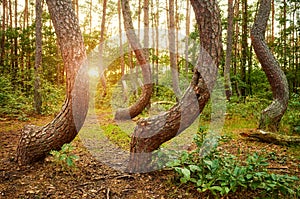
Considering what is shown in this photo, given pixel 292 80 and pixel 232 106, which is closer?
pixel 232 106

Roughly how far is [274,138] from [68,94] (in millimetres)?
4167

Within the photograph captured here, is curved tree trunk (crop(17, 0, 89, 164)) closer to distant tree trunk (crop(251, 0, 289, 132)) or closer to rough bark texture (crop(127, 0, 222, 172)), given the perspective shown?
rough bark texture (crop(127, 0, 222, 172))

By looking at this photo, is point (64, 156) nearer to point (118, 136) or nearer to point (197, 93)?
point (197, 93)

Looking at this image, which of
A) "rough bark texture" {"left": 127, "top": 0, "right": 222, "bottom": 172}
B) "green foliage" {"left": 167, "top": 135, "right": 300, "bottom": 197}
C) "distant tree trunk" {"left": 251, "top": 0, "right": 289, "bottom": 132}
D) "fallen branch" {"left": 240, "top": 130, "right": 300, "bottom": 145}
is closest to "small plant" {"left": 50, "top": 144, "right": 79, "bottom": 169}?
"rough bark texture" {"left": 127, "top": 0, "right": 222, "bottom": 172}

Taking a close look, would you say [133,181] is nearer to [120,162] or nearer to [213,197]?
[120,162]

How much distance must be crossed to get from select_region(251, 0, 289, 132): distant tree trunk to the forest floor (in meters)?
1.84

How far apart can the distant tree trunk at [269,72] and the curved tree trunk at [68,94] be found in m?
Result: 4.52

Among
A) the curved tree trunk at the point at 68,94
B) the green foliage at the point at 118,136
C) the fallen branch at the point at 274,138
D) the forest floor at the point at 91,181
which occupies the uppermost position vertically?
the curved tree trunk at the point at 68,94

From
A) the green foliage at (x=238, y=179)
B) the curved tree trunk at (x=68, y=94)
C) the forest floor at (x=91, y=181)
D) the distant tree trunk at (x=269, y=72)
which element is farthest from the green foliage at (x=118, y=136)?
the distant tree trunk at (x=269, y=72)

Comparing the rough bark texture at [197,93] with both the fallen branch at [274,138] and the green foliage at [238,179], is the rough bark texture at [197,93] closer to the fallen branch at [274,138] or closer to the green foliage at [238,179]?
the green foliage at [238,179]

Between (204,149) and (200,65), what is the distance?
1134 millimetres

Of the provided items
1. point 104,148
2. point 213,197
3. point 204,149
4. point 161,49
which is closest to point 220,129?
point 104,148

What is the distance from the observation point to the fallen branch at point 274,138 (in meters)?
4.91

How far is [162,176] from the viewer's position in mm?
3486
